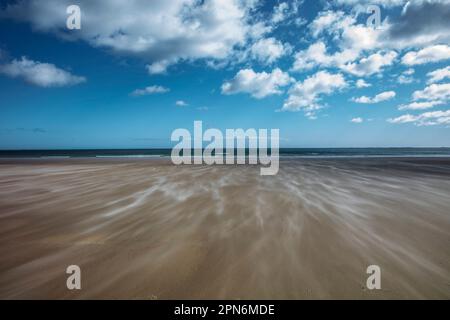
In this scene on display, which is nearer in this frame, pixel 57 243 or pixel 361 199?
pixel 57 243

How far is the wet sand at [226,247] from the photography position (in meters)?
2.88

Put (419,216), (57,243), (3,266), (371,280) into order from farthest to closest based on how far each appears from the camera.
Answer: (419,216), (57,243), (3,266), (371,280)

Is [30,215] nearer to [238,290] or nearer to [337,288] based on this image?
[238,290]

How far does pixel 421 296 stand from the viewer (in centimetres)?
272

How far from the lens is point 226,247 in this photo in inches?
157

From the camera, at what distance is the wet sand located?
→ 9.43 ft

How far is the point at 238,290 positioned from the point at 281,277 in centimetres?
68
